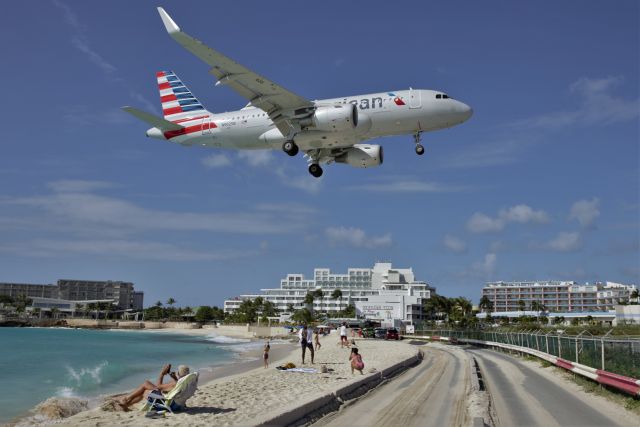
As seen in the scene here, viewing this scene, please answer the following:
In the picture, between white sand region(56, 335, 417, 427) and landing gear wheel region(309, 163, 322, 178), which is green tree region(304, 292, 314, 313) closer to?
landing gear wheel region(309, 163, 322, 178)

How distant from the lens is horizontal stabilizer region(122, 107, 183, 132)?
2698cm

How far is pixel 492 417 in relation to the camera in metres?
12.0

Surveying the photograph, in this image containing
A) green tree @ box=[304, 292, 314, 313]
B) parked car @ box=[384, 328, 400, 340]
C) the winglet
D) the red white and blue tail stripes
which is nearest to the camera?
the winglet

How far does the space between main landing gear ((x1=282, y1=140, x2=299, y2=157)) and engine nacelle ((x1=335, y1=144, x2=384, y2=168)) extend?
11.9ft

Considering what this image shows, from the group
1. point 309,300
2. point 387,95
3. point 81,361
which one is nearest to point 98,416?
point 387,95

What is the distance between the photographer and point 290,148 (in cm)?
2786

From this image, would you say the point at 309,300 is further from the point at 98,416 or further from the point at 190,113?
the point at 98,416

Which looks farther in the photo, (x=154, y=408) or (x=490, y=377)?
(x=490, y=377)

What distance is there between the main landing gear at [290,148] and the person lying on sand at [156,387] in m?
16.0

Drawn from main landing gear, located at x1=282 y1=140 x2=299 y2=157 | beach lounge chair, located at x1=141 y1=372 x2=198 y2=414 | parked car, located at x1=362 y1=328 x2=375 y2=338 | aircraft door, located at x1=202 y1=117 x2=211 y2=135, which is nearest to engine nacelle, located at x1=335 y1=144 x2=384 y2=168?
main landing gear, located at x1=282 y1=140 x2=299 y2=157

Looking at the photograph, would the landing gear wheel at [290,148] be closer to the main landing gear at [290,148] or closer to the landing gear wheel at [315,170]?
the main landing gear at [290,148]

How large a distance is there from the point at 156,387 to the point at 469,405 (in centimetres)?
744

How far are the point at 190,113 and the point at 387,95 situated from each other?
13.0 metres

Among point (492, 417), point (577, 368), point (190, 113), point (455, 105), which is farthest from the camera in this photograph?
point (190, 113)
